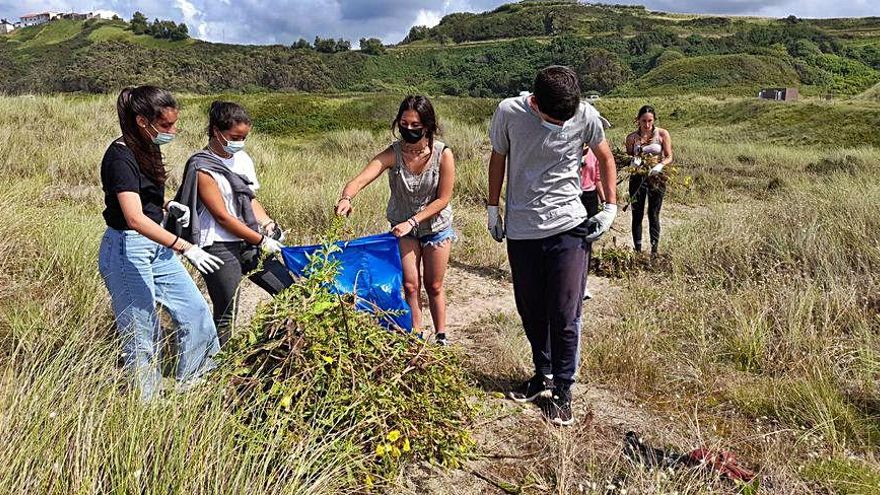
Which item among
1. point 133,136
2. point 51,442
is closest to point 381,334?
point 51,442

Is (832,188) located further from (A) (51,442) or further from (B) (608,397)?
(A) (51,442)

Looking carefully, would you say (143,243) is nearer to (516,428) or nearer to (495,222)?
(495,222)

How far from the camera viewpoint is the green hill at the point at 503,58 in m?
53.9

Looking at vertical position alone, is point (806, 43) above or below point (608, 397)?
above

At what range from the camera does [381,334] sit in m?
2.40

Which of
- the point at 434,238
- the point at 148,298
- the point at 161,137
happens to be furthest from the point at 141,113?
the point at 434,238

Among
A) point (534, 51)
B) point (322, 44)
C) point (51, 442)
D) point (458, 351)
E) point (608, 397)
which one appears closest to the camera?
point (51, 442)

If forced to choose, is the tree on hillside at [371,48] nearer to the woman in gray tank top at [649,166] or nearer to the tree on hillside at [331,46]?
the tree on hillside at [331,46]

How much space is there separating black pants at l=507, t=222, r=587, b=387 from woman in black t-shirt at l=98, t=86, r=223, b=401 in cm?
152

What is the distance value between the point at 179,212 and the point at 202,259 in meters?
0.30

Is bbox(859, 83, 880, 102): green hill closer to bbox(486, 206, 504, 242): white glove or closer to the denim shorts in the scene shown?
bbox(486, 206, 504, 242): white glove

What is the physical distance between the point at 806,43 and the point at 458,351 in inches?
3299

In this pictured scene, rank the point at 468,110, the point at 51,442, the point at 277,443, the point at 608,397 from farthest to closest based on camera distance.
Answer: the point at 468,110, the point at 608,397, the point at 277,443, the point at 51,442

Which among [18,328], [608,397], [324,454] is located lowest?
[608,397]
